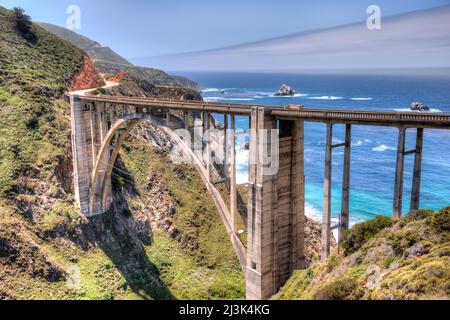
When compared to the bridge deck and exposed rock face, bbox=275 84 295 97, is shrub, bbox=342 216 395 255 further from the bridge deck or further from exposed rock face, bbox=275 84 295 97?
exposed rock face, bbox=275 84 295 97

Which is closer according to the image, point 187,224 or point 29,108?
point 29,108

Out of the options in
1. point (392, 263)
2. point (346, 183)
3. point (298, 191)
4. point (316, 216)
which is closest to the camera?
point (392, 263)

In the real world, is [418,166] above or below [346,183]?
above

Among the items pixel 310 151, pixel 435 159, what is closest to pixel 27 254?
pixel 310 151

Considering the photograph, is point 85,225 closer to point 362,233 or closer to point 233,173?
point 233,173

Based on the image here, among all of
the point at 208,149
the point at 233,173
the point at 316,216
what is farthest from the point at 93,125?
the point at 316,216

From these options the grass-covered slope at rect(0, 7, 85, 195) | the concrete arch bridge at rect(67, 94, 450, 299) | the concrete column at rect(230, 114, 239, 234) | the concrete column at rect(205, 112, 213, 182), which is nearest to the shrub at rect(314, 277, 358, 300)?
the concrete arch bridge at rect(67, 94, 450, 299)
